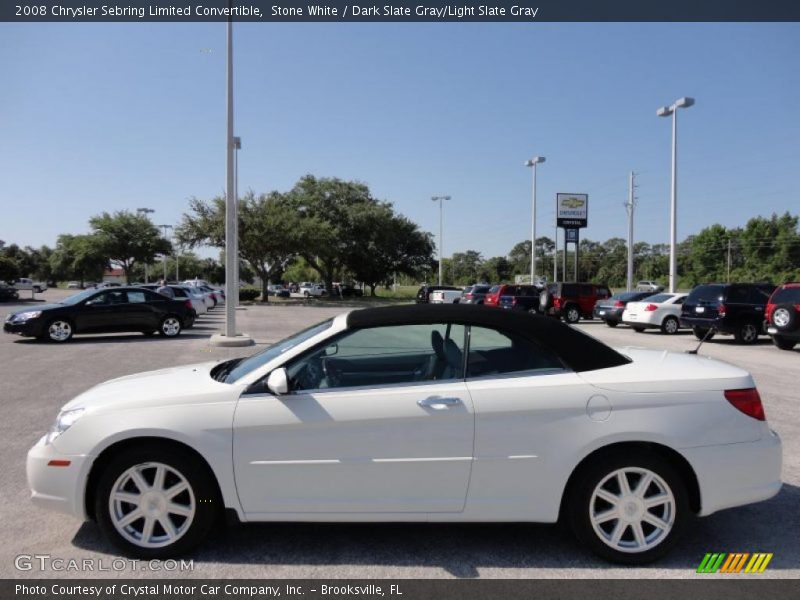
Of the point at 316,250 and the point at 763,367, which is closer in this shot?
the point at 763,367

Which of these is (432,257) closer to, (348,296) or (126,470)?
(348,296)

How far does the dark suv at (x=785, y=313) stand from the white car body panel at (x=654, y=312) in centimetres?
594

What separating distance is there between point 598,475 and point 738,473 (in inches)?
33.9

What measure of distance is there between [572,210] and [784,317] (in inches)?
1316

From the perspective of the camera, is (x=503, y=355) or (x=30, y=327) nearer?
(x=503, y=355)

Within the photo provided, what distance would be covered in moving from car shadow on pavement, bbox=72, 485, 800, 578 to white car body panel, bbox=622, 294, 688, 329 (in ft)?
60.2

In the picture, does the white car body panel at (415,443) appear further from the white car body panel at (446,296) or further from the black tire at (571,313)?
the white car body panel at (446,296)

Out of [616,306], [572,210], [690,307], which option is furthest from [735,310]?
[572,210]

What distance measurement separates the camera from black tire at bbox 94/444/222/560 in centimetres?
364

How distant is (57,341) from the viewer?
52.9ft

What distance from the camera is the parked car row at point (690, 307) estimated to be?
50.6ft

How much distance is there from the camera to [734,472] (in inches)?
146

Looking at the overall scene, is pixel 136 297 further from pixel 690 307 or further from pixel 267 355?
pixel 690 307
